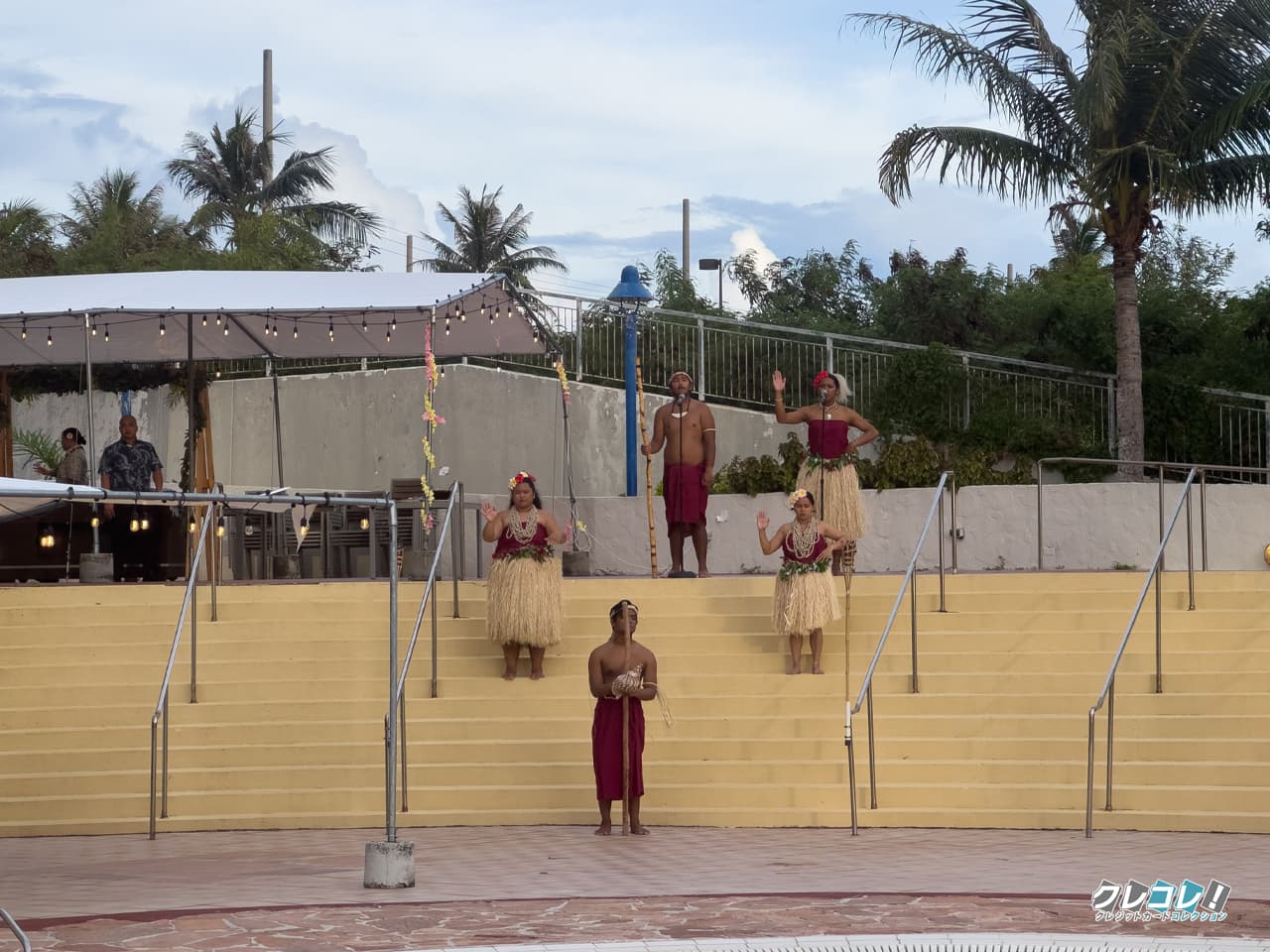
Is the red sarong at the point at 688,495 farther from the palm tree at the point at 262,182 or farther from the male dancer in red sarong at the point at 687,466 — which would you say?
the palm tree at the point at 262,182

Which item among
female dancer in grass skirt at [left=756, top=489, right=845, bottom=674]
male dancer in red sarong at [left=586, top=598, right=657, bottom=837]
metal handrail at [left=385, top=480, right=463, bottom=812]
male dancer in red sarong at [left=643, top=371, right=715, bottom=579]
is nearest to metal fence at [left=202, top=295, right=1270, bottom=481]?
male dancer in red sarong at [left=643, top=371, right=715, bottom=579]

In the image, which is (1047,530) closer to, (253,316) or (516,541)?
(516,541)

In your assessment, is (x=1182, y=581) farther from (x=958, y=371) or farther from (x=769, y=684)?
(x=958, y=371)

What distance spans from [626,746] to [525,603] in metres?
2.25

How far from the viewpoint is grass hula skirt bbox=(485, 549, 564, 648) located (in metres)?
13.1

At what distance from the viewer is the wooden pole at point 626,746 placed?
36.0 ft

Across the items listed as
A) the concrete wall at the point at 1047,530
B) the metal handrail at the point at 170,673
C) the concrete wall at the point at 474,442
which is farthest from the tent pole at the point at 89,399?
the concrete wall at the point at 1047,530

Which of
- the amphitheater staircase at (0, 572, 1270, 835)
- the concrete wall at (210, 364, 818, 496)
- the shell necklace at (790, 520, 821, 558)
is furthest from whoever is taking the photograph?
the concrete wall at (210, 364, 818, 496)

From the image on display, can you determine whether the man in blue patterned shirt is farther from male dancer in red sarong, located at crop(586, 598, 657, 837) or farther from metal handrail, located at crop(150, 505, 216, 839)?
male dancer in red sarong, located at crop(586, 598, 657, 837)

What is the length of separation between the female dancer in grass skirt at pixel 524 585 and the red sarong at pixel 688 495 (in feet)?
6.02

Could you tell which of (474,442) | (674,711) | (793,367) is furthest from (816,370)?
(674,711)

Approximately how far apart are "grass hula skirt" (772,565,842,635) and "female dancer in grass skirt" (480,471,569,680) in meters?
1.55

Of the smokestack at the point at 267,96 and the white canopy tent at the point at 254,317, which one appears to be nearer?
the white canopy tent at the point at 254,317

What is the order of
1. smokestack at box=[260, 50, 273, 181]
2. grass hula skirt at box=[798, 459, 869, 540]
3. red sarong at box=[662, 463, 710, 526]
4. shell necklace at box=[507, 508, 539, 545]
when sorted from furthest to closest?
smokestack at box=[260, 50, 273, 181] → red sarong at box=[662, 463, 710, 526] → grass hula skirt at box=[798, 459, 869, 540] → shell necklace at box=[507, 508, 539, 545]
